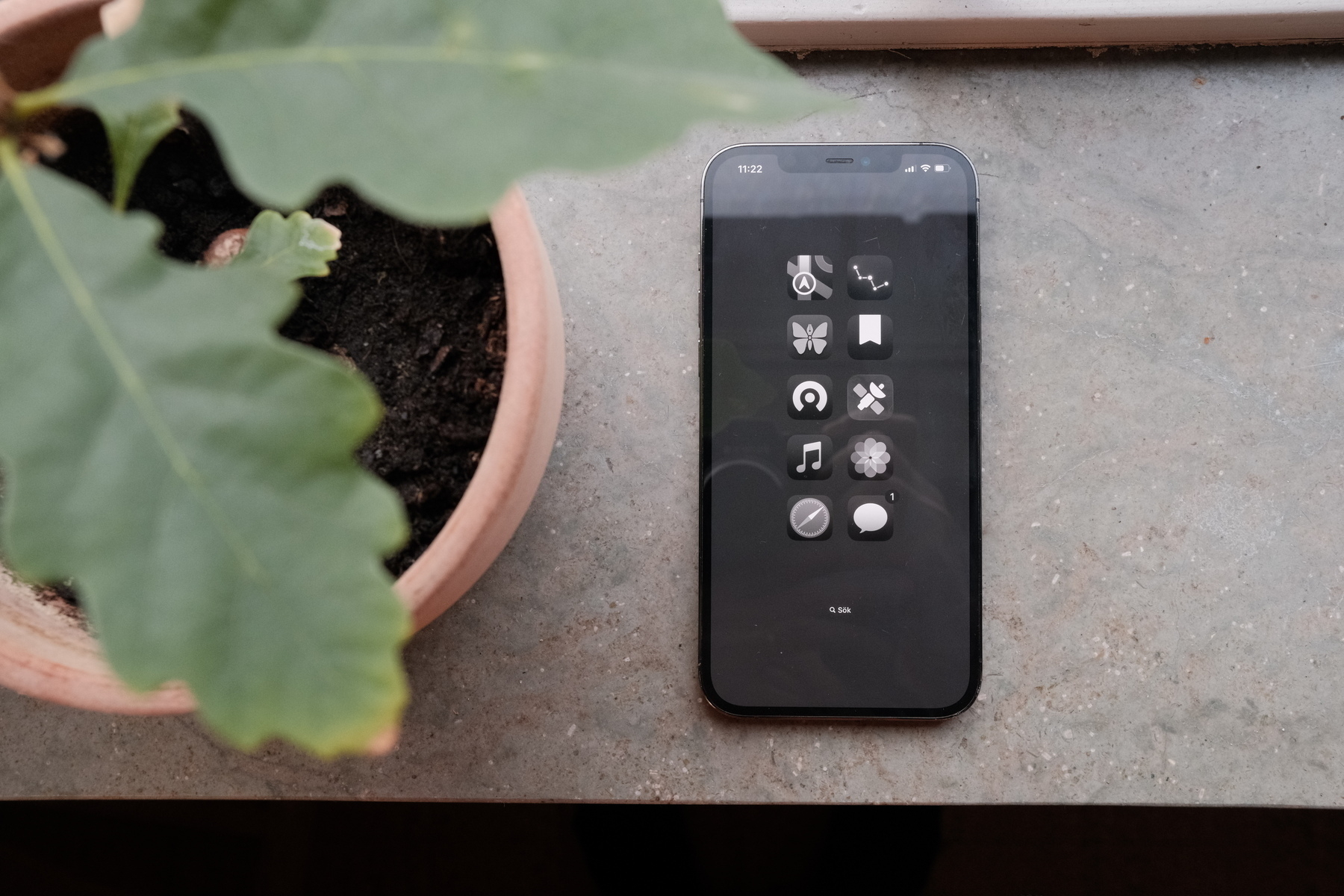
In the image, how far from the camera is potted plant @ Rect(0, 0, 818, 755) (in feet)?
0.69

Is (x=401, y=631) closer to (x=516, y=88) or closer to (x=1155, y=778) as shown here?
(x=516, y=88)

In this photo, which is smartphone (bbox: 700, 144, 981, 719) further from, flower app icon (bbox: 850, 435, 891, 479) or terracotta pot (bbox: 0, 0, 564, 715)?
terracotta pot (bbox: 0, 0, 564, 715)

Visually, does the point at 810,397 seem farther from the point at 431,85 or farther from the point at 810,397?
the point at 431,85

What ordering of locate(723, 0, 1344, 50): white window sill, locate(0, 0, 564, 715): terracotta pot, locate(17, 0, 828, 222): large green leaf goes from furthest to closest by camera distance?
locate(723, 0, 1344, 50): white window sill, locate(0, 0, 564, 715): terracotta pot, locate(17, 0, 828, 222): large green leaf

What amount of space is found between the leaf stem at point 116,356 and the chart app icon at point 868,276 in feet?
1.32

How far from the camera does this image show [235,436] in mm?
225

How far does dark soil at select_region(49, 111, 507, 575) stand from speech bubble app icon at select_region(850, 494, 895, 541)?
0.24 metres

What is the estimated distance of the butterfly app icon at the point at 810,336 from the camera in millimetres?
540

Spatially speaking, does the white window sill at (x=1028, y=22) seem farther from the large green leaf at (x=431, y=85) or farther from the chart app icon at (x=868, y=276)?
the large green leaf at (x=431, y=85)

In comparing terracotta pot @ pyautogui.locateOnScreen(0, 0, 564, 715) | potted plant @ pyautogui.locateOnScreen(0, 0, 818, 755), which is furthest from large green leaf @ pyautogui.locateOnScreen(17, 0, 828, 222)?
terracotta pot @ pyautogui.locateOnScreen(0, 0, 564, 715)

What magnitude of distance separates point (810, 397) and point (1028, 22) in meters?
0.25

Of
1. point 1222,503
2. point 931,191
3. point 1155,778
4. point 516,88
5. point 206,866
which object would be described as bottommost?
point 206,866

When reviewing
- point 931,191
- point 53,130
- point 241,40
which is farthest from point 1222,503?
point 53,130

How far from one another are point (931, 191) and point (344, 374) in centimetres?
42
